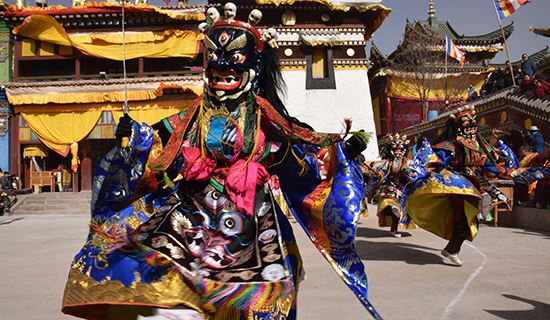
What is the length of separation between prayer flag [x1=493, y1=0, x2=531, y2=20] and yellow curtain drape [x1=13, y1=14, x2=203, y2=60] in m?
12.6

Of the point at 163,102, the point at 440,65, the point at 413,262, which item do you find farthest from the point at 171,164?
the point at 440,65

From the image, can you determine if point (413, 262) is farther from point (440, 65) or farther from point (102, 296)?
point (440, 65)

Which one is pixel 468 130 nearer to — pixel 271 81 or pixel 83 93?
pixel 271 81

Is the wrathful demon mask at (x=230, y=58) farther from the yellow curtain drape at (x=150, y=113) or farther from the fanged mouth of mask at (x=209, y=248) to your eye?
the yellow curtain drape at (x=150, y=113)

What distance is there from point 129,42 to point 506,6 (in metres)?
16.0

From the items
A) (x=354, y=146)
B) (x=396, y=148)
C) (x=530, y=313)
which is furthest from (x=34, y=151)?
(x=530, y=313)

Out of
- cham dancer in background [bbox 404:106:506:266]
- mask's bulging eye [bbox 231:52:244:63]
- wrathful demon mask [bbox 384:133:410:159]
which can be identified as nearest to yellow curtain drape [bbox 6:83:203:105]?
wrathful demon mask [bbox 384:133:410:159]

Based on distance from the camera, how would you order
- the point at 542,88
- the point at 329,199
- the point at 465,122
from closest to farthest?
the point at 329,199, the point at 465,122, the point at 542,88

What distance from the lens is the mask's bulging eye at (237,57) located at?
9.96 feet

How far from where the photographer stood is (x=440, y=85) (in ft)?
97.0

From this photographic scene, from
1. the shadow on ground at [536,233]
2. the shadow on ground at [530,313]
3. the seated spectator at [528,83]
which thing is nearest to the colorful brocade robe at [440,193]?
the shadow on ground at [530,313]

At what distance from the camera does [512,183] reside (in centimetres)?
1074

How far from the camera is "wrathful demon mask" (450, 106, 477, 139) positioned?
6832 millimetres

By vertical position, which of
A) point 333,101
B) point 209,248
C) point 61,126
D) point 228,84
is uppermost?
point 333,101
